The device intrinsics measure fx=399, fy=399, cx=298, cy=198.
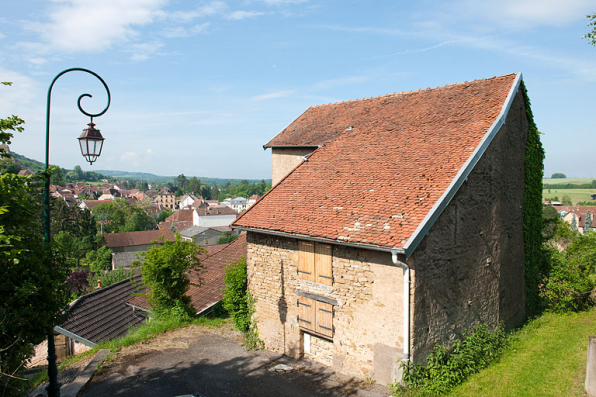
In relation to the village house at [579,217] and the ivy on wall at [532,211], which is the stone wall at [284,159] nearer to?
the ivy on wall at [532,211]

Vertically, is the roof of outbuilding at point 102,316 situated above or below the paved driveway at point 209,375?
below

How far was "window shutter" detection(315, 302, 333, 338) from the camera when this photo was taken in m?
9.87

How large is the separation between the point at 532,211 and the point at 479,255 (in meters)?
4.81

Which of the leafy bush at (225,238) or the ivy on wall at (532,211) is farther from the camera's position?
the leafy bush at (225,238)

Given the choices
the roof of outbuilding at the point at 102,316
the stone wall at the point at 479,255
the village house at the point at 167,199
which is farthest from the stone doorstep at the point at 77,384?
the village house at the point at 167,199

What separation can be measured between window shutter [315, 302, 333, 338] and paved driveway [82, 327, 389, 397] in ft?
3.27

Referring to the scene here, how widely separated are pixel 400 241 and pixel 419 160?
3230 mm

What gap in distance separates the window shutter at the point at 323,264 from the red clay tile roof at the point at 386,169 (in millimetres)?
568

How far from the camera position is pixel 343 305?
31.4 ft

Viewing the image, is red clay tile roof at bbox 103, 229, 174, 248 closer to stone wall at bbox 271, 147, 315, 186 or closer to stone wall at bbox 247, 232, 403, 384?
stone wall at bbox 271, 147, 315, 186

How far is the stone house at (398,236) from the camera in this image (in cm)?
880

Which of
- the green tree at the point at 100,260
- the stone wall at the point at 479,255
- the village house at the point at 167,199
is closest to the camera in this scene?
the stone wall at the point at 479,255

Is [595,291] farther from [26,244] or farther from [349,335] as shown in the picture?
[26,244]

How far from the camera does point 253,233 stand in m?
11.6
